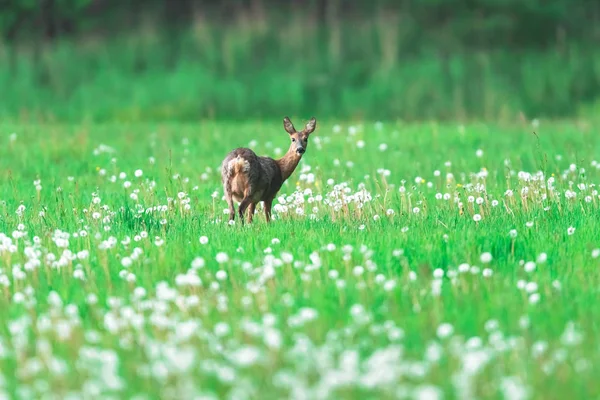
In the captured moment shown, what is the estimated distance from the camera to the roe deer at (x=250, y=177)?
9.72m

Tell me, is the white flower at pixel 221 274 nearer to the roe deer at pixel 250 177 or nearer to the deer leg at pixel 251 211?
the roe deer at pixel 250 177

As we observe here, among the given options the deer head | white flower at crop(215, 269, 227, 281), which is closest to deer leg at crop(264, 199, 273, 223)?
the deer head

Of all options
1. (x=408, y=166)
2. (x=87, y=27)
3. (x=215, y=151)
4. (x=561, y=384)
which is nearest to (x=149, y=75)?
(x=87, y=27)

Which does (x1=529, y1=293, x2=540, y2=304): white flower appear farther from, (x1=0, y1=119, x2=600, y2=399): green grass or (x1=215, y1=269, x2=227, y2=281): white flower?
(x1=215, y1=269, x2=227, y2=281): white flower

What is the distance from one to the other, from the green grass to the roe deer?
253mm

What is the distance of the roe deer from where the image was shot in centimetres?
972

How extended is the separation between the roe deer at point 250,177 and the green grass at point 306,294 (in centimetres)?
25

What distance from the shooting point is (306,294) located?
700 centimetres

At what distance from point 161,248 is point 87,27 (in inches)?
922

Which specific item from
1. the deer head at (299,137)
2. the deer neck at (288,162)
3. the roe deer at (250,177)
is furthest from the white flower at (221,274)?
the deer neck at (288,162)

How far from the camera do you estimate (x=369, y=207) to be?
404 inches

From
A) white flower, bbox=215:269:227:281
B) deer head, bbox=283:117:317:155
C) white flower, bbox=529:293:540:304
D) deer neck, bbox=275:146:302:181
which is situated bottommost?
white flower, bbox=529:293:540:304

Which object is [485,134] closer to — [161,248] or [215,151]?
[215,151]

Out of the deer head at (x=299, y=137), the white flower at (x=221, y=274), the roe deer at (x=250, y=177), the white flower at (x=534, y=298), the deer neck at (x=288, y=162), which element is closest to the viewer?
the white flower at (x=534, y=298)
